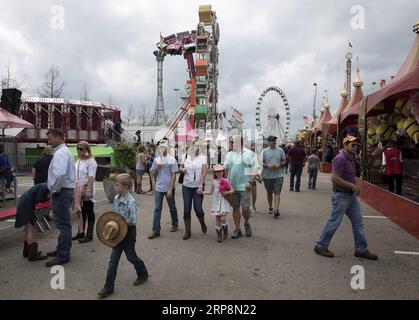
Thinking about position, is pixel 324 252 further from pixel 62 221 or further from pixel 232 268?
pixel 62 221

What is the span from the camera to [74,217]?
7.56 metres

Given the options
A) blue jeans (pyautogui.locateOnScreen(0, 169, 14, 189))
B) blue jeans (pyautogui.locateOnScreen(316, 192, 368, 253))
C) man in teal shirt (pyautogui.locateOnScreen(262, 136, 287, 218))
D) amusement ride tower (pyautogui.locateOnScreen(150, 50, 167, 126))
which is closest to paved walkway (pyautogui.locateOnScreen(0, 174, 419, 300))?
blue jeans (pyautogui.locateOnScreen(316, 192, 368, 253))

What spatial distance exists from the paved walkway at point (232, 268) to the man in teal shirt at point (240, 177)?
0.38 m

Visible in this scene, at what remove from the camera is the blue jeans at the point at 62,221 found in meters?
4.61

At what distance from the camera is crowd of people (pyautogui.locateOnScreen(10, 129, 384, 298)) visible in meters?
3.94

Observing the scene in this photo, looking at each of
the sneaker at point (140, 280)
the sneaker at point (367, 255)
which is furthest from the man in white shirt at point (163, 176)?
the sneaker at point (367, 255)

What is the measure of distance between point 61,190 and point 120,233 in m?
1.53

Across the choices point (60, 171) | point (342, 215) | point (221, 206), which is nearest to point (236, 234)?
point (221, 206)

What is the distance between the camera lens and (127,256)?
379 centimetres

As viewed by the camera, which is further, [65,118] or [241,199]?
[65,118]

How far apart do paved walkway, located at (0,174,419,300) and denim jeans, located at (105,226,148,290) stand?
161 millimetres

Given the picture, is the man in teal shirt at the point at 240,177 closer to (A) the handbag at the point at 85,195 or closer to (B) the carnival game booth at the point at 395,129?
(A) the handbag at the point at 85,195

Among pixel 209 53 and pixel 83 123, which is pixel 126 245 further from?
pixel 209 53
